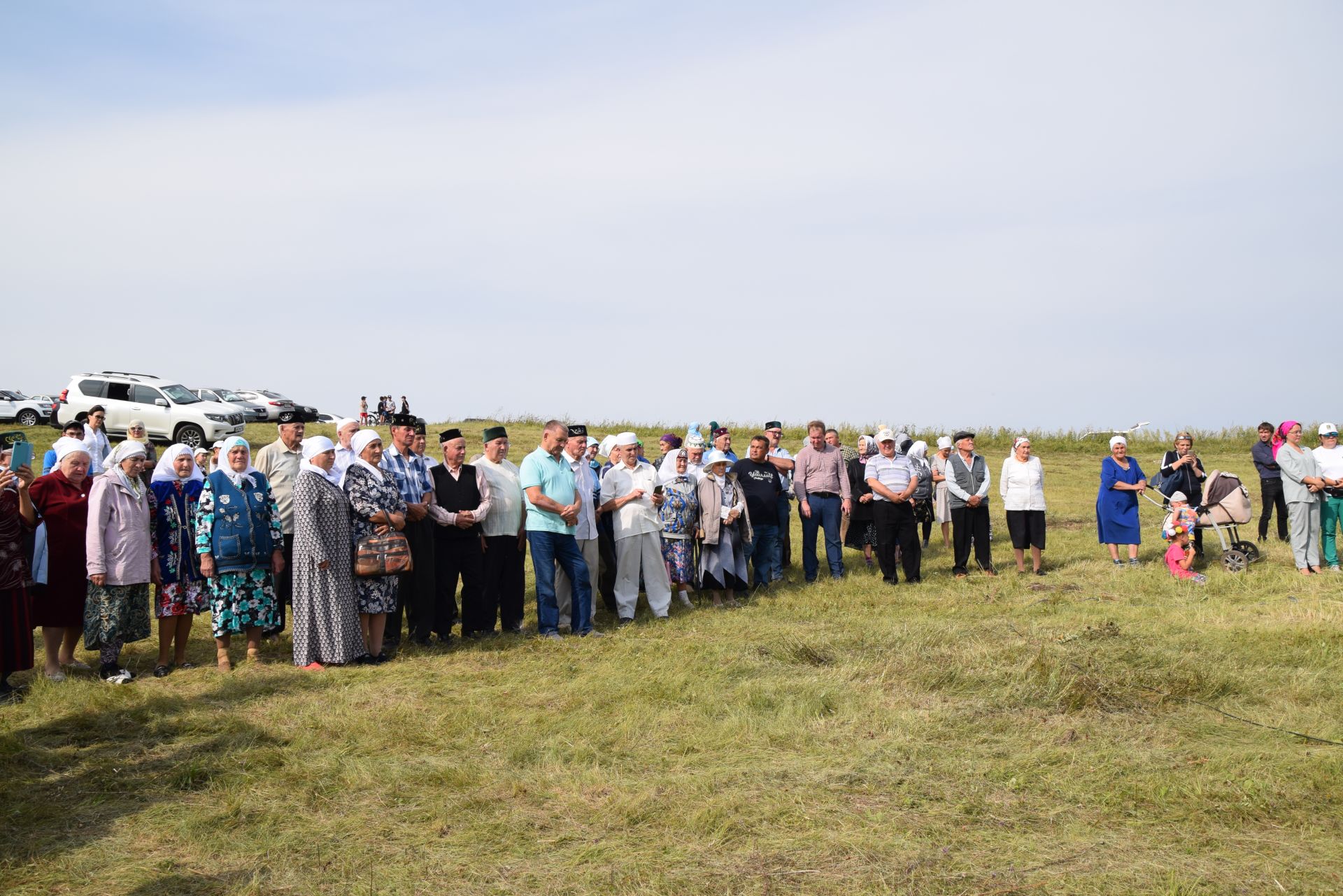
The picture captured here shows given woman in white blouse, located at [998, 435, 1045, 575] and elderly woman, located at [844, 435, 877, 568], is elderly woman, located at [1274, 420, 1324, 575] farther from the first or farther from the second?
elderly woman, located at [844, 435, 877, 568]

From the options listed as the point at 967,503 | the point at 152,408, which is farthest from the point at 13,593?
the point at 152,408

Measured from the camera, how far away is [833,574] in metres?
11.7

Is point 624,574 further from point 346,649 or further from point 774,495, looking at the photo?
point 346,649

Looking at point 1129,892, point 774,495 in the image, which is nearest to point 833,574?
point 774,495

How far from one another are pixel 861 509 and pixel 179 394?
60.1ft

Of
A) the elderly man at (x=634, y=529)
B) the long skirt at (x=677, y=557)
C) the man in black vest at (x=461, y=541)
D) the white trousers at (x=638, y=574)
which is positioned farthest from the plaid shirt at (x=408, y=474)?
the long skirt at (x=677, y=557)

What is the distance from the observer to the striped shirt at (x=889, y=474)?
11.4 meters

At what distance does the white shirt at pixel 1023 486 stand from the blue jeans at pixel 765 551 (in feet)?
8.50

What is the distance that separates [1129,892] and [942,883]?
0.67 metres

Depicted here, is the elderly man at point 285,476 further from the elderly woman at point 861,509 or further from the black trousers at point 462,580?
the elderly woman at point 861,509

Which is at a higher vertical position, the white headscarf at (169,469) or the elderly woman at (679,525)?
the white headscarf at (169,469)

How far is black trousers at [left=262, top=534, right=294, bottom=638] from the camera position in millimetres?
8273

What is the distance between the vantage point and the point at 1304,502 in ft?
Result: 37.2

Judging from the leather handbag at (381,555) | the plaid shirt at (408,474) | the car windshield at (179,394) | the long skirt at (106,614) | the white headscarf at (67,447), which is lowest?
the long skirt at (106,614)
